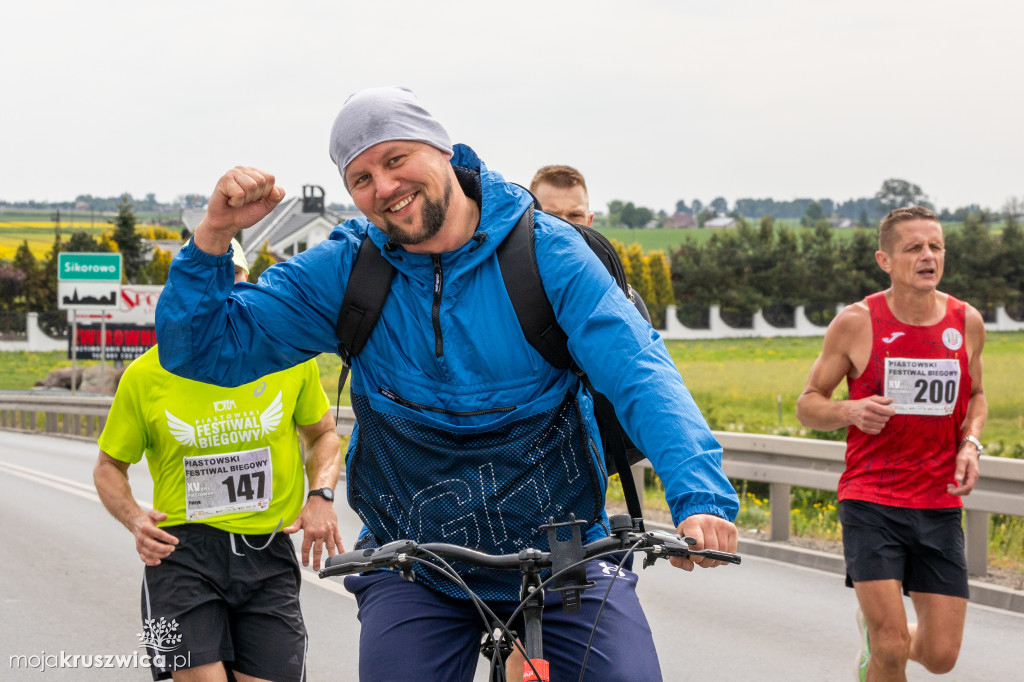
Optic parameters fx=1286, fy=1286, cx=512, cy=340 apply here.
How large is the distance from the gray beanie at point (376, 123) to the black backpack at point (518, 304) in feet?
0.78

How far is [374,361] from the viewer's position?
3014 mm

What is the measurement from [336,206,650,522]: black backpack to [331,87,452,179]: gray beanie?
239 mm

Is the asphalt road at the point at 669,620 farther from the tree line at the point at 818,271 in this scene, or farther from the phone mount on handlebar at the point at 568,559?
the tree line at the point at 818,271

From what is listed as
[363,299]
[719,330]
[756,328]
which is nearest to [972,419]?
[363,299]

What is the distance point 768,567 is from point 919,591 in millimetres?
3793

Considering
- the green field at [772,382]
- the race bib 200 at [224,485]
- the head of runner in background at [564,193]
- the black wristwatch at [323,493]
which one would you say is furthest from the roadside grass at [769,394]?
the race bib 200 at [224,485]

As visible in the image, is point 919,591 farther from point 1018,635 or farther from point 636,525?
point 636,525

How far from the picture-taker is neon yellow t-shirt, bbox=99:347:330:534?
15.4 ft

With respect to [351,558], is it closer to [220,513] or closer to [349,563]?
[349,563]

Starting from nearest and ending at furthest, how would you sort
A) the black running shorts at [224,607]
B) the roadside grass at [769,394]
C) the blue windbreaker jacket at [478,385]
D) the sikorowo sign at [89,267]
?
the blue windbreaker jacket at [478,385] < the black running shorts at [224,607] < the roadside grass at [769,394] < the sikorowo sign at [89,267]

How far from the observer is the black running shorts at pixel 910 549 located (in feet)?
17.9

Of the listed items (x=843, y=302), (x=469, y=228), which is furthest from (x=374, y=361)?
(x=843, y=302)

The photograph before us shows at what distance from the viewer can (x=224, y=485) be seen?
15.4 feet

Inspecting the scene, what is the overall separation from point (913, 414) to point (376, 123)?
3.51 metres
